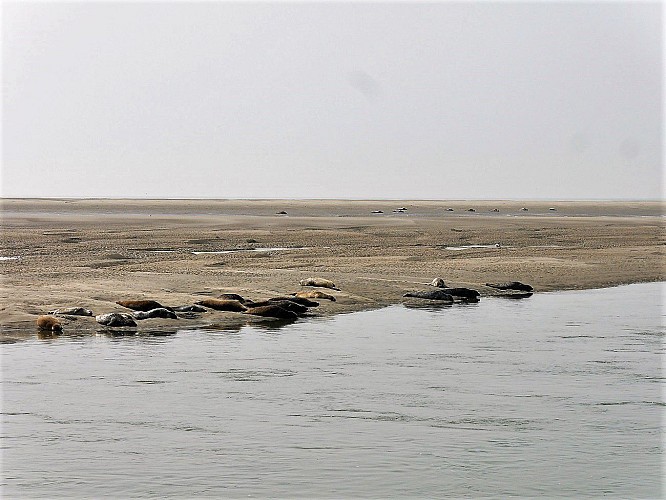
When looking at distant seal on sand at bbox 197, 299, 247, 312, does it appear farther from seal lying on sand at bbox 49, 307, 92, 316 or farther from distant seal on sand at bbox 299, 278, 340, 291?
distant seal on sand at bbox 299, 278, 340, 291

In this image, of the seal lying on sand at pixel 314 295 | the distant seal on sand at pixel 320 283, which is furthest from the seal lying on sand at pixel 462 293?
the seal lying on sand at pixel 314 295

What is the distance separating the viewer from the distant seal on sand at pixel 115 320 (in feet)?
59.6

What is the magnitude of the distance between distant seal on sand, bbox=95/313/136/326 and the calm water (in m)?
1.00

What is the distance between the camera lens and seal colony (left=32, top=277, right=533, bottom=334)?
18219mm

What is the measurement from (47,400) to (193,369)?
256 cm

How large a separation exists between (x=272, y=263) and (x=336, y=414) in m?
20.0

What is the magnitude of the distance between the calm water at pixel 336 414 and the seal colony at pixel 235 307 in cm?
106

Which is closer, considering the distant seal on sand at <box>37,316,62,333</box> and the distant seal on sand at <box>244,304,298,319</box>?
the distant seal on sand at <box>37,316,62,333</box>

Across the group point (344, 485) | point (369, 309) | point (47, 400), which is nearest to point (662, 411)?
point (344, 485)

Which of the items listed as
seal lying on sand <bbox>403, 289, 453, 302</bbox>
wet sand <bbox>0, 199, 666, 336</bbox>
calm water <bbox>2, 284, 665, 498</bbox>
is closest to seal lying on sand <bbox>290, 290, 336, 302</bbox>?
wet sand <bbox>0, 199, 666, 336</bbox>

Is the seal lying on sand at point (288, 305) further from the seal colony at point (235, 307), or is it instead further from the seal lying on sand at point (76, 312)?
the seal lying on sand at point (76, 312)

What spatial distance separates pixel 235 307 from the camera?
20344 millimetres

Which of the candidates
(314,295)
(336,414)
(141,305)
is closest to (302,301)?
(314,295)

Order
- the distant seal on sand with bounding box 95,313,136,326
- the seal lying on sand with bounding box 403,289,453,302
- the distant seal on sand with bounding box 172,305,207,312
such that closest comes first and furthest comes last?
the distant seal on sand with bounding box 95,313,136,326
the distant seal on sand with bounding box 172,305,207,312
the seal lying on sand with bounding box 403,289,453,302
